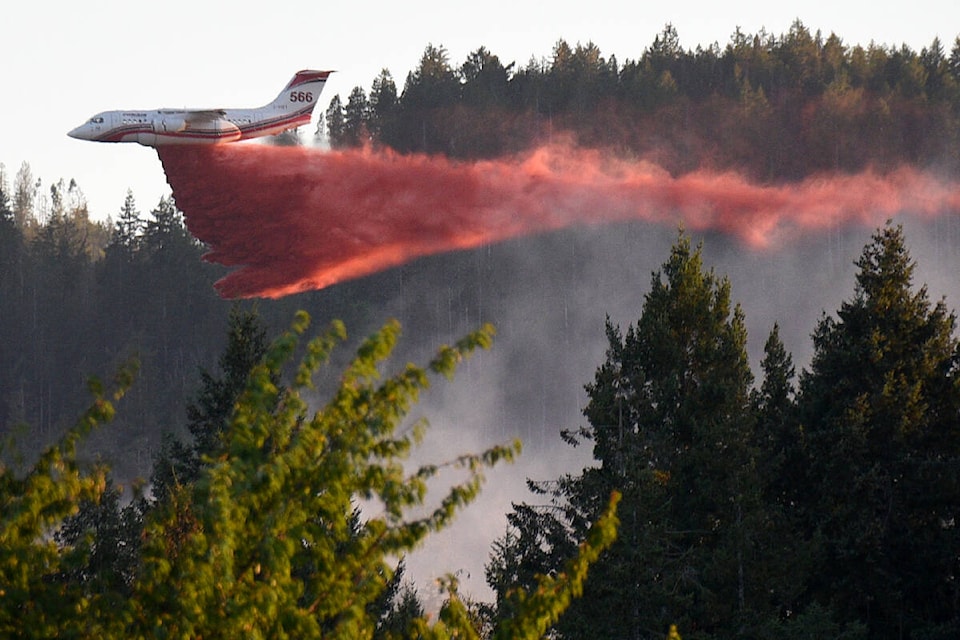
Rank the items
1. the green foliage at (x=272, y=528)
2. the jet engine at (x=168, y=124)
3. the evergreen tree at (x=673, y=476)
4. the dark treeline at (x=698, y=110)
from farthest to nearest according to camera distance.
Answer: the dark treeline at (x=698, y=110)
the jet engine at (x=168, y=124)
the evergreen tree at (x=673, y=476)
the green foliage at (x=272, y=528)

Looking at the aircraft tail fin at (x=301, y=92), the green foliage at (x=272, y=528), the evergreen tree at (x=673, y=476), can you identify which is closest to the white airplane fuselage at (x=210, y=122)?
the aircraft tail fin at (x=301, y=92)

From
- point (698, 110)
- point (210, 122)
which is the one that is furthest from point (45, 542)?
point (698, 110)

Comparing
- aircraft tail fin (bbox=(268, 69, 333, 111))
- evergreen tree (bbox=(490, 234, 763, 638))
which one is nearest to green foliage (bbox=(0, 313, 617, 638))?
evergreen tree (bbox=(490, 234, 763, 638))

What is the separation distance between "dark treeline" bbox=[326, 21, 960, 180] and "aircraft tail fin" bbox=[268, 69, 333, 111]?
75.7 metres

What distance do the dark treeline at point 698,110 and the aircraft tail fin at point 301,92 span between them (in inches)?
2980

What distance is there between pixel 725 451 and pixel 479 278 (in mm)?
104253

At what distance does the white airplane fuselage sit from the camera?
171ft

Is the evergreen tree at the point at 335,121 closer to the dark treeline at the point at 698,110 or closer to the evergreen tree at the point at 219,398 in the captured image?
the dark treeline at the point at 698,110

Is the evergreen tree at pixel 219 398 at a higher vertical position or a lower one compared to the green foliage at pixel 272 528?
lower

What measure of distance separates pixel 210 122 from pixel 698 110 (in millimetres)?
88293

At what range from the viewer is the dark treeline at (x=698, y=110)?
13475cm

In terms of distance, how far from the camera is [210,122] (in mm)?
53781

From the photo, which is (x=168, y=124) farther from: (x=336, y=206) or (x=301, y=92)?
(x=336, y=206)

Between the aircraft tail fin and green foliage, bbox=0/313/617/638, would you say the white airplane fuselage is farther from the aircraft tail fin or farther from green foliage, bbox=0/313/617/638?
green foliage, bbox=0/313/617/638
